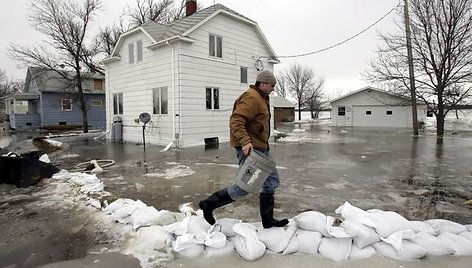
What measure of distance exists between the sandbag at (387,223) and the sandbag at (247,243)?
1121mm

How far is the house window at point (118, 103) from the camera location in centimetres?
1527

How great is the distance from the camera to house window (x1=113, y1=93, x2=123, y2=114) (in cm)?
1527

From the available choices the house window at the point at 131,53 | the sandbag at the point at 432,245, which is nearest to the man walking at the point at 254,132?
the sandbag at the point at 432,245

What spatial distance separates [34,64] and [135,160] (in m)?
17.6

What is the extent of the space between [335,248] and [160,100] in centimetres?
1101

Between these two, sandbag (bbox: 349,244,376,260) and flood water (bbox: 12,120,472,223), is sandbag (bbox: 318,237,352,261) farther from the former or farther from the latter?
flood water (bbox: 12,120,472,223)

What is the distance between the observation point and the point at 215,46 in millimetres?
13000

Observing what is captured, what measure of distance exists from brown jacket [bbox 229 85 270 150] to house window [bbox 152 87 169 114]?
9.72 metres

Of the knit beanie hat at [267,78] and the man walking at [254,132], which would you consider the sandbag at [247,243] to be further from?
the knit beanie hat at [267,78]

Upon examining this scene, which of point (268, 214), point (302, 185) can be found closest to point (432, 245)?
point (268, 214)

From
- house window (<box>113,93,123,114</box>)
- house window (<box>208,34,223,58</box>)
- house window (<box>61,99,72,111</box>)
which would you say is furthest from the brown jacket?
house window (<box>61,99,72,111</box>)

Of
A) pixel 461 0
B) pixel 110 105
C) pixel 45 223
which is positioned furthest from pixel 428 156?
pixel 110 105

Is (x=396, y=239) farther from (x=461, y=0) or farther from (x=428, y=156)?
(x=461, y=0)

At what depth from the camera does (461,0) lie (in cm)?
1512
